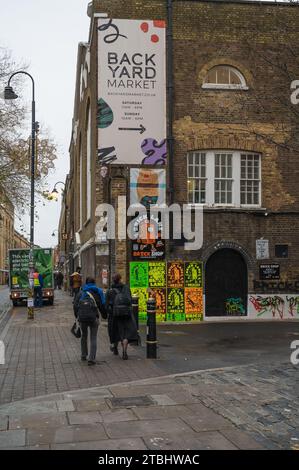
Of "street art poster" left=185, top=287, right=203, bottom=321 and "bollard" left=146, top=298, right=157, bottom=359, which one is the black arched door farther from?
"bollard" left=146, top=298, right=157, bottom=359

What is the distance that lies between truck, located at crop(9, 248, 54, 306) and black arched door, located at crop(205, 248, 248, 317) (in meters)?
12.2

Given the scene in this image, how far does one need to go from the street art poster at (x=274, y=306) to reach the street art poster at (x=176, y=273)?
8.63ft

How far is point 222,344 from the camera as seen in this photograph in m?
14.2

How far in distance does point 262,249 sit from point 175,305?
3757 millimetres

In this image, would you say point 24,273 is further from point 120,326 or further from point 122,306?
point 122,306

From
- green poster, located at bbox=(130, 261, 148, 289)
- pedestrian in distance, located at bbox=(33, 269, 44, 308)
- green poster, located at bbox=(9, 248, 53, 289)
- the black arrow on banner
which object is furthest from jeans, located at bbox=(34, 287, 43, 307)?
the black arrow on banner

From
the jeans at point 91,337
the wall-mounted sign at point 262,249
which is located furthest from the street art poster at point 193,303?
the jeans at point 91,337

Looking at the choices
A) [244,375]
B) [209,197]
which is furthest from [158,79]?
[244,375]

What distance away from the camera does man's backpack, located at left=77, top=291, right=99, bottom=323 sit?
1121 cm

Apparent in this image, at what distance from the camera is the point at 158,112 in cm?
2045

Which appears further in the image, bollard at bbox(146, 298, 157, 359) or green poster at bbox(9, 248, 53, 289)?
green poster at bbox(9, 248, 53, 289)

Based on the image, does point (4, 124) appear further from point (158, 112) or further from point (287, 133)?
point (287, 133)
